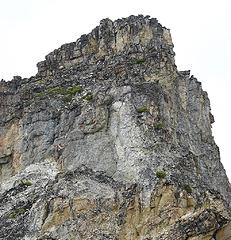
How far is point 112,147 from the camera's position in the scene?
1955 inches

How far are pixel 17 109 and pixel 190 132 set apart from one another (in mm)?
16699

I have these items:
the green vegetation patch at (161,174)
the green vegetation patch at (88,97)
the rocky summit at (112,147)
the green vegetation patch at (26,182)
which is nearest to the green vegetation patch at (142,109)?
the rocky summit at (112,147)

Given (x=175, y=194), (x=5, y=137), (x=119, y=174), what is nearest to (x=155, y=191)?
(x=175, y=194)

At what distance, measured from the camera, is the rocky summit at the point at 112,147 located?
132ft

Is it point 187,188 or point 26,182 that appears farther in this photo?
point 26,182

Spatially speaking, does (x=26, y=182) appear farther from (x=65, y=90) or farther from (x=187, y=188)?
(x=65, y=90)

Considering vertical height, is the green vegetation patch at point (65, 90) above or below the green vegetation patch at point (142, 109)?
above

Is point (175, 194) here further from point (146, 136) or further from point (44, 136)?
point (44, 136)

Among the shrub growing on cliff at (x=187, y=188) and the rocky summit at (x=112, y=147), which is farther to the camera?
the shrub growing on cliff at (x=187, y=188)

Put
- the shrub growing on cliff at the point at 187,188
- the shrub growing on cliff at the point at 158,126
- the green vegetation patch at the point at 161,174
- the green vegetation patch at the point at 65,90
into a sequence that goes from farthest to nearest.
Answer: the green vegetation patch at the point at 65,90
the shrub growing on cliff at the point at 158,126
the green vegetation patch at the point at 161,174
the shrub growing on cliff at the point at 187,188

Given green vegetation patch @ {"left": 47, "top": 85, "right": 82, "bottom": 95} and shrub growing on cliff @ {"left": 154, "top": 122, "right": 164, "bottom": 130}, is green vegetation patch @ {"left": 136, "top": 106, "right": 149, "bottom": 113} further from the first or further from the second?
green vegetation patch @ {"left": 47, "top": 85, "right": 82, "bottom": 95}

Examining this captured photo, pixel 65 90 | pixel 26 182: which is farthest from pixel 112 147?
pixel 65 90

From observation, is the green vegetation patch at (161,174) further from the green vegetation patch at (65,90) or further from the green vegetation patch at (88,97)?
the green vegetation patch at (65,90)

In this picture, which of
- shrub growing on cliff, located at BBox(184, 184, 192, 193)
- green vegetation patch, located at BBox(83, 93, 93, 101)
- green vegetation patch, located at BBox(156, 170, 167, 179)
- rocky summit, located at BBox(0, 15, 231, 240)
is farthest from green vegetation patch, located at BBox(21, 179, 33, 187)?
shrub growing on cliff, located at BBox(184, 184, 192, 193)
